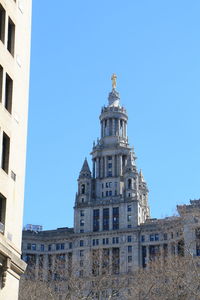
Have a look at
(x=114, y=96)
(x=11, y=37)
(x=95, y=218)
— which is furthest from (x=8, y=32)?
(x=114, y=96)

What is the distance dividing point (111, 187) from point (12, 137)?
12965 cm

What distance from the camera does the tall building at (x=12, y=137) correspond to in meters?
33.9

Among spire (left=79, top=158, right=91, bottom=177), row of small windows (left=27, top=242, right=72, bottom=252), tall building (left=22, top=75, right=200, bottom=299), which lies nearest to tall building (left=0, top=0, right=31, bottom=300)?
tall building (left=22, top=75, right=200, bottom=299)

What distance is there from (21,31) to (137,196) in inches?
4865

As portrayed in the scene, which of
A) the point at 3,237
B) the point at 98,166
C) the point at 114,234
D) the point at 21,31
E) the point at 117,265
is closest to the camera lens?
the point at 3,237

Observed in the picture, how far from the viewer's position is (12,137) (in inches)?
→ 1405

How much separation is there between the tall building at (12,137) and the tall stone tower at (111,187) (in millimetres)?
122079

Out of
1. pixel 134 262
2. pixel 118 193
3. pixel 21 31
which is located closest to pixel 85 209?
pixel 118 193

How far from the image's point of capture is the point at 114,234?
6201 inches

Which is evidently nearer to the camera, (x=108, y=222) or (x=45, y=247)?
(x=108, y=222)

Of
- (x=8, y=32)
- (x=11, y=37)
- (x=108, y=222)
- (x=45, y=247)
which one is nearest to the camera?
(x=8, y=32)

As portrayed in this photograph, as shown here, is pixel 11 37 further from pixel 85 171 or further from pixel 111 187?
pixel 85 171

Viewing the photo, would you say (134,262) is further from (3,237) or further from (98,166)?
(3,237)

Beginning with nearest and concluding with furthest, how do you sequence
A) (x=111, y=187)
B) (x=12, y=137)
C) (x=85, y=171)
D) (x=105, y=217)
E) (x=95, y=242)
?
(x=12, y=137), (x=95, y=242), (x=105, y=217), (x=111, y=187), (x=85, y=171)
